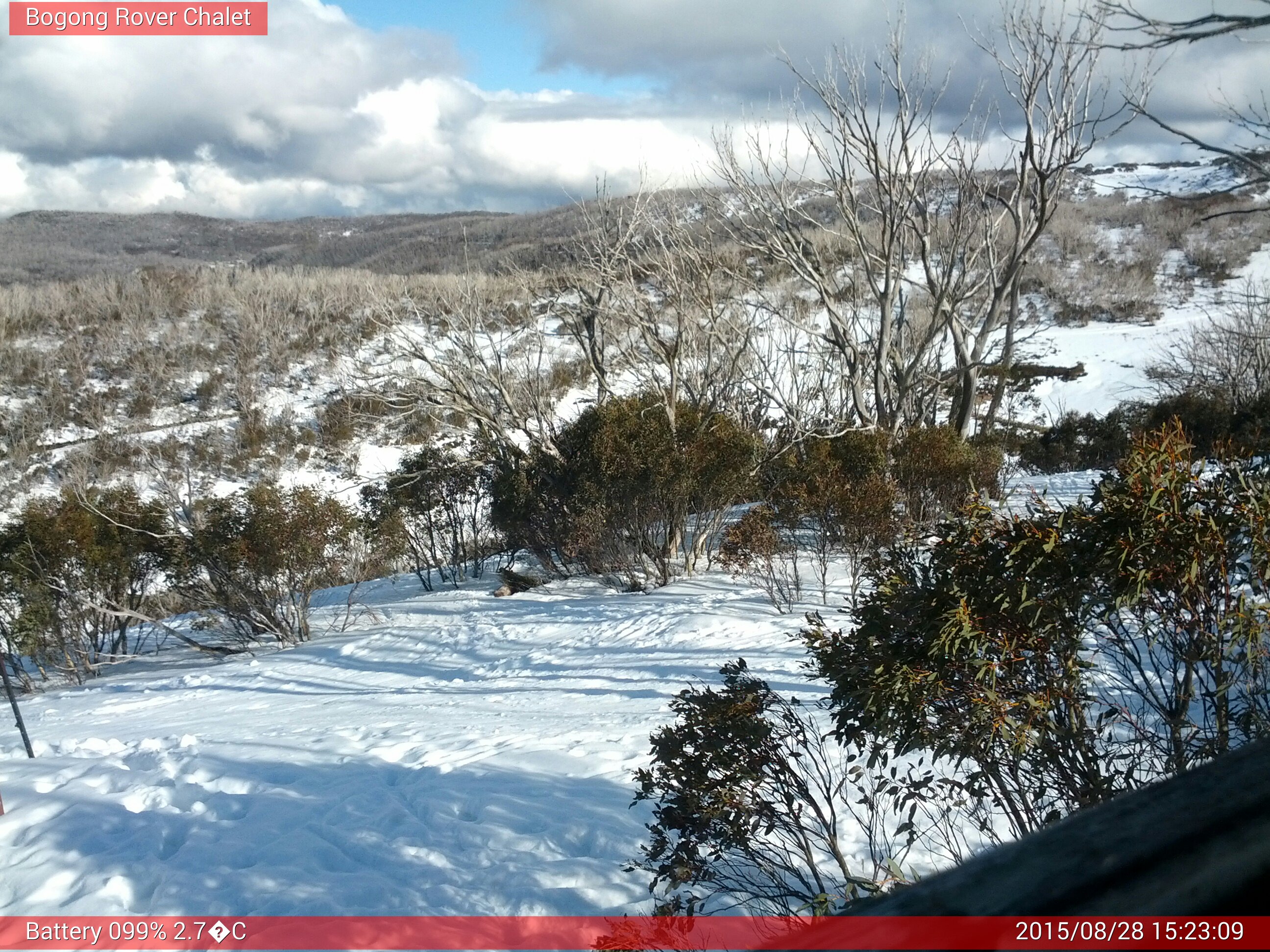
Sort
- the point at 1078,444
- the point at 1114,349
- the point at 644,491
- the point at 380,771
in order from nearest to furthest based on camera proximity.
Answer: the point at 380,771
the point at 644,491
the point at 1078,444
the point at 1114,349

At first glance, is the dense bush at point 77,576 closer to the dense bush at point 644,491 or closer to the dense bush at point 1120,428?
the dense bush at point 644,491

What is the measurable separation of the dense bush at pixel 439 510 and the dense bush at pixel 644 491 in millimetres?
1946

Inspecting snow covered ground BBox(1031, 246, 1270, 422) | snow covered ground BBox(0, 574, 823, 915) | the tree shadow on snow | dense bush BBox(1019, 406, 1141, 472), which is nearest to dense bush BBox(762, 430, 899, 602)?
snow covered ground BBox(0, 574, 823, 915)

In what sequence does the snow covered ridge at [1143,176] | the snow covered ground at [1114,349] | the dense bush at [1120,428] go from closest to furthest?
the dense bush at [1120,428], the snow covered ground at [1114,349], the snow covered ridge at [1143,176]

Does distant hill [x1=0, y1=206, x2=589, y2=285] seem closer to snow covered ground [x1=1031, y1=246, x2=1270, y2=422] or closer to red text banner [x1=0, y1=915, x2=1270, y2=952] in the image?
snow covered ground [x1=1031, y1=246, x2=1270, y2=422]

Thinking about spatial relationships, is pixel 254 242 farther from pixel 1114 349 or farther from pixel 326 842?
pixel 326 842

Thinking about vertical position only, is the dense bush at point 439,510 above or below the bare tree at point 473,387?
below

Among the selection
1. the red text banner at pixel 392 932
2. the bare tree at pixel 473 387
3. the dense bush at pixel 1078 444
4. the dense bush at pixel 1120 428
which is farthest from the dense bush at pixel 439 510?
the dense bush at pixel 1078 444

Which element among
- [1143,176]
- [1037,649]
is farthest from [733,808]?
[1143,176]

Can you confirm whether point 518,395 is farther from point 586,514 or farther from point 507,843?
point 507,843

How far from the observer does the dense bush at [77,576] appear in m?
11.1

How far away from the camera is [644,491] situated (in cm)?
1117

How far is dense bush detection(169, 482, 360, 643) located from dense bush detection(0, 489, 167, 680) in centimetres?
65

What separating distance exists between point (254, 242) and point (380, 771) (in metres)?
71.5
